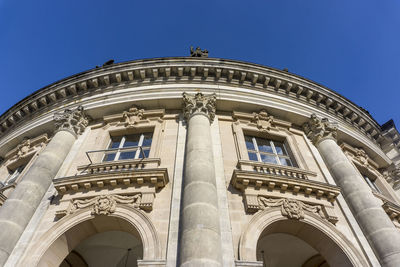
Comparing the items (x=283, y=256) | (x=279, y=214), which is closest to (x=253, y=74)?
(x=279, y=214)

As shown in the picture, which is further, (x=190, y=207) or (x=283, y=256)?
(x=283, y=256)

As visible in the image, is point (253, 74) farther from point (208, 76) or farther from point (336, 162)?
point (336, 162)

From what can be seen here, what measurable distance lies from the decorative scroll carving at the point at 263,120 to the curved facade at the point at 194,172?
0.06m

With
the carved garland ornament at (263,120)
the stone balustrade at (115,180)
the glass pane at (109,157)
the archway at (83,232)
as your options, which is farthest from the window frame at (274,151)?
the glass pane at (109,157)

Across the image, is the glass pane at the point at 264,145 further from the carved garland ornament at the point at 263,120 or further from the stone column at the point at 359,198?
the stone column at the point at 359,198

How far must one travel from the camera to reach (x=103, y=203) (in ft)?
29.5

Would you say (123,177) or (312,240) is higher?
(123,177)

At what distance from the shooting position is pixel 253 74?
47.5 ft

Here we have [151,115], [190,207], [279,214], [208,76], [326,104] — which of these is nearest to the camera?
[190,207]

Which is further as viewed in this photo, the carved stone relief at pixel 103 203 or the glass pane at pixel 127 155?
the glass pane at pixel 127 155

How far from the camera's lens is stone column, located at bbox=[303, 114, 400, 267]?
871 centimetres

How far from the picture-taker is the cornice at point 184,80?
14.3 meters

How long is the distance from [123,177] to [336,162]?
8810 mm

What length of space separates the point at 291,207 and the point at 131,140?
7.60 meters
